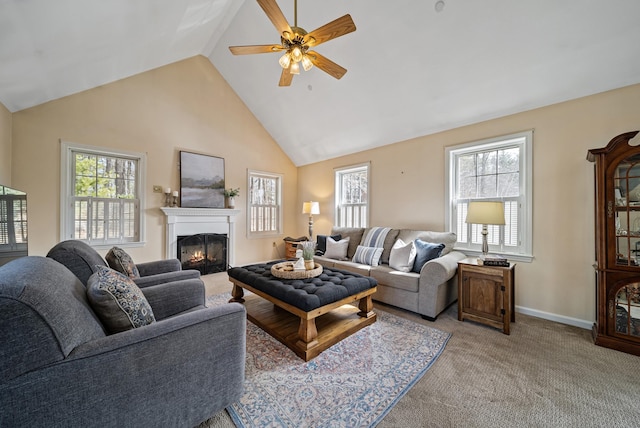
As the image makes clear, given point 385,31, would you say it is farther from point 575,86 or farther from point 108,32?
point 108,32

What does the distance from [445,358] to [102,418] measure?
2.23 m

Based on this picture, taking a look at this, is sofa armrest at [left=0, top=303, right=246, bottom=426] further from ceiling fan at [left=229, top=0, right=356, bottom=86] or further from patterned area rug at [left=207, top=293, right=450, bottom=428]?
ceiling fan at [left=229, top=0, right=356, bottom=86]

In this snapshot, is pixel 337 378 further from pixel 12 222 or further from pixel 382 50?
pixel 382 50

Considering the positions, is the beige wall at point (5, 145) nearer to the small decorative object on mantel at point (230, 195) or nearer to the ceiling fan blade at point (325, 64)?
the small decorative object on mantel at point (230, 195)

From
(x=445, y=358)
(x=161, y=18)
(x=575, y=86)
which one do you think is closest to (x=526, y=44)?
(x=575, y=86)

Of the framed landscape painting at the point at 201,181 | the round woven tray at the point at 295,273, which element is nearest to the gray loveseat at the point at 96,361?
the round woven tray at the point at 295,273

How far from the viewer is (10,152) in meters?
3.10

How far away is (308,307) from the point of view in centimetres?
199

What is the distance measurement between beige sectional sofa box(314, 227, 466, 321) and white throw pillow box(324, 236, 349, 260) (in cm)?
28

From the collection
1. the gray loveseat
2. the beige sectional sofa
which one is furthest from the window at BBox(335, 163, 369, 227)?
the gray loveseat

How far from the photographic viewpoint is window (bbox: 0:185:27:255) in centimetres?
166

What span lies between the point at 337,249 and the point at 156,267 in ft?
8.17

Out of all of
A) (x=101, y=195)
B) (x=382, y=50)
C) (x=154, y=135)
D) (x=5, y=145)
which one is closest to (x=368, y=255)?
(x=382, y=50)

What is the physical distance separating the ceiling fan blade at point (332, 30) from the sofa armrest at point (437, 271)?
2.43 m
